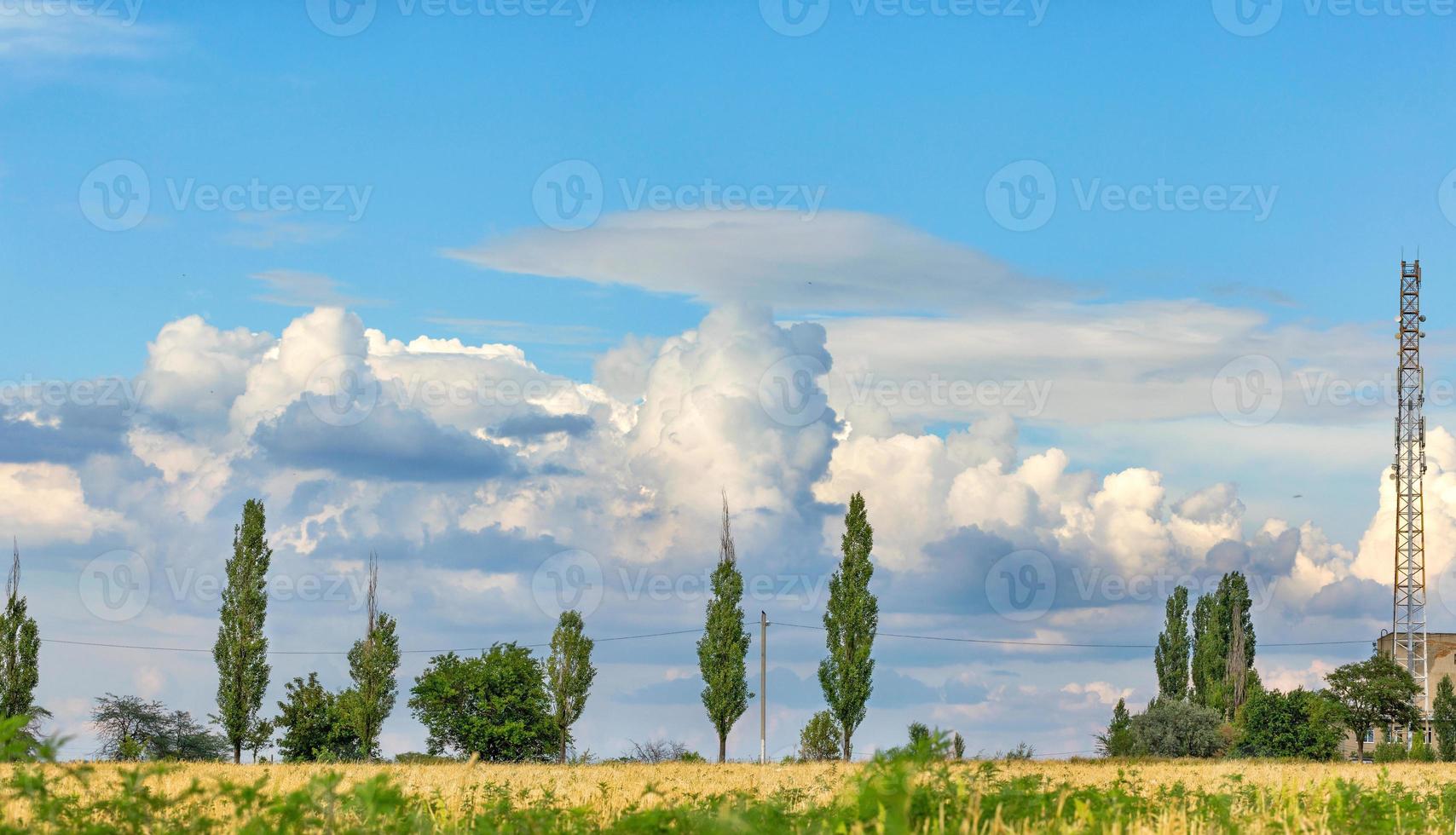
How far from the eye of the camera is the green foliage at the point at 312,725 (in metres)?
67.1

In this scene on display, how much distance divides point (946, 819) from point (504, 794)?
22.4ft

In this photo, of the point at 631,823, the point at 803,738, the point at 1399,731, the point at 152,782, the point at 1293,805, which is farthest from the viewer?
the point at 1399,731

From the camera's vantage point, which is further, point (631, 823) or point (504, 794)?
point (504, 794)

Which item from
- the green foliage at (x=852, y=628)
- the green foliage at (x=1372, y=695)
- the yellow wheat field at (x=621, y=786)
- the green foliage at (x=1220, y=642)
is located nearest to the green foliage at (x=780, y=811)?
the yellow wheat field at (x=621, y=786)

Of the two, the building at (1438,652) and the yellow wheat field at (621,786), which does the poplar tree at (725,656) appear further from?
the building at (1438,652)

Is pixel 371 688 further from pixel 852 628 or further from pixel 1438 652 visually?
pixel 1438 652

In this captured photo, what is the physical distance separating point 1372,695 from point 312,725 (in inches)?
2185

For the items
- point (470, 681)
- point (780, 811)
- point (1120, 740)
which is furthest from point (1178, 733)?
point (780, 811)

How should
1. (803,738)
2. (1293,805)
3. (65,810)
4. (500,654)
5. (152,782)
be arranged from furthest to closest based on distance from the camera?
(500,654) < (803,738) < (152,782) < (1293,805) < (65,810)

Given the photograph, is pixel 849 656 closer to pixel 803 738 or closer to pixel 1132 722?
pixel 803 738

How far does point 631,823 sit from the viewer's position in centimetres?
1048

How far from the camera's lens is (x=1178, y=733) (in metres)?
67.1

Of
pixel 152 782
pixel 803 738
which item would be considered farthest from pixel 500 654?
pixel 152 782

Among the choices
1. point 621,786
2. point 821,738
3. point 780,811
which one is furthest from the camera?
point 821,738
